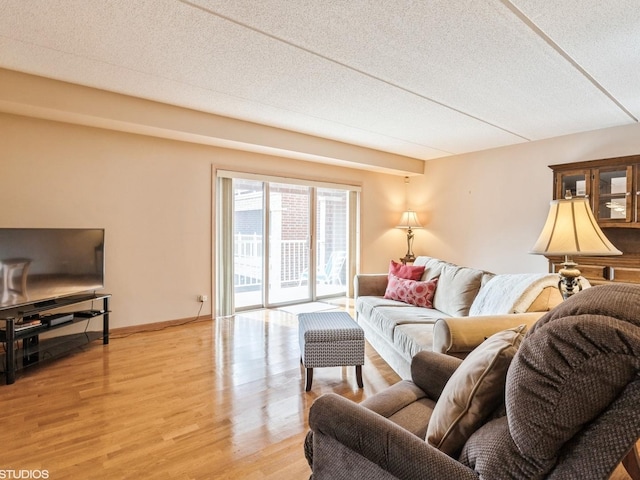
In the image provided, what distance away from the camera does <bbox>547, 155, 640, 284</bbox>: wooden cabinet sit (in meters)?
3.73

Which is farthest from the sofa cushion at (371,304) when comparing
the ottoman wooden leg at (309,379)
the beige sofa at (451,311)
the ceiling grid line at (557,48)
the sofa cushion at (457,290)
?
the ceiling grid line at (557,48)

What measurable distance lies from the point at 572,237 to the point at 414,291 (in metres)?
1.69

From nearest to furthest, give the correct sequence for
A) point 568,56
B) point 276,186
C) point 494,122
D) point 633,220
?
point 568,56 < point 633,220 < point 494,122 < point 276,186

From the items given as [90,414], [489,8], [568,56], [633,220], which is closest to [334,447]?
[90,414]

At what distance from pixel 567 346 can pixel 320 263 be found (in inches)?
196

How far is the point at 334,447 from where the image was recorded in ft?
3.96

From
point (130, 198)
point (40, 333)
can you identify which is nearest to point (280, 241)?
point (130, 198)

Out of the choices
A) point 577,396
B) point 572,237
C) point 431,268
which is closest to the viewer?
point 577,396

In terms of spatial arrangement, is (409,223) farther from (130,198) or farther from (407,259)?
(130,198)

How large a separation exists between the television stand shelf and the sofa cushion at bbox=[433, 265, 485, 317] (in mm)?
3286

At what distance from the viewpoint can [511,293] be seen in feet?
7.68

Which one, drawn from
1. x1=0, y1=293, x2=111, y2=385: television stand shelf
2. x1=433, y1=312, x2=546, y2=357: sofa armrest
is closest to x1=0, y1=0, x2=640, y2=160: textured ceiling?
x1=433, y1=312, x2=546, y2=357: sofa armrest

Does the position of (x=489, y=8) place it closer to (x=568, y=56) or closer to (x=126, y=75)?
(x=568, y=56)

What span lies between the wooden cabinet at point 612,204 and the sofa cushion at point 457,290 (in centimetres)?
158
